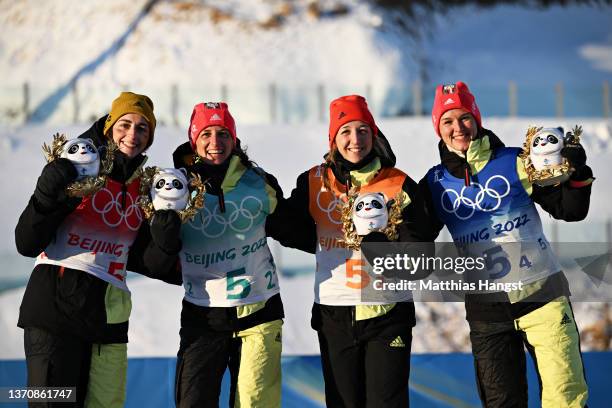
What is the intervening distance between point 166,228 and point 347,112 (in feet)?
2.79

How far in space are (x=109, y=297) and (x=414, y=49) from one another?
17.1m

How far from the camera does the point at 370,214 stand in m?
2.92

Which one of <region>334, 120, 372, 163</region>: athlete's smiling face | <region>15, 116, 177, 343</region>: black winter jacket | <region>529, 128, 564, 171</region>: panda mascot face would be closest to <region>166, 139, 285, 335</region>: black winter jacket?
<region>15, 116, 177, 343</region>: black winter jacket

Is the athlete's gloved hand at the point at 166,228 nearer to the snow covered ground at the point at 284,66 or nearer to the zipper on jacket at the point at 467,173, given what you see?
the zipper on jacket at the point at 467,173

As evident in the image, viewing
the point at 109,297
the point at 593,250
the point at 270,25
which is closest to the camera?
the point at 109,297

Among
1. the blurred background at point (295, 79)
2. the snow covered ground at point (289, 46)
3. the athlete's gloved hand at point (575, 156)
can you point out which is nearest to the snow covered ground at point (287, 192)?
the blurred background at point (295, 79)

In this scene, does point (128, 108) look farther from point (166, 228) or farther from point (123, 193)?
point (166, 228)

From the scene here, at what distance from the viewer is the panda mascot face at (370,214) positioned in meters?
2.92

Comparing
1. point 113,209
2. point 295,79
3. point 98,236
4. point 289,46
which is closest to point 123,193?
point 113,209

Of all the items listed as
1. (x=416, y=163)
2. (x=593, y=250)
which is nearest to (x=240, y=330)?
(x=593, y=250)

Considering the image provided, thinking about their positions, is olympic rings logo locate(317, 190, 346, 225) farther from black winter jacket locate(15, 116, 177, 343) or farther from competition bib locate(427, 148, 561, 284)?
black winter jacket locate(15, 116, 177, 343)

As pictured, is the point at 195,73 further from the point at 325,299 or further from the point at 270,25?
the point at 325,299

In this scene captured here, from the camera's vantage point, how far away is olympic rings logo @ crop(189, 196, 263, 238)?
3182 mm

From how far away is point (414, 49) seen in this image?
63.7 ft
